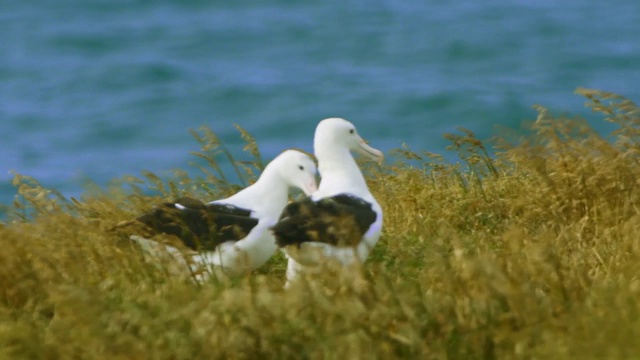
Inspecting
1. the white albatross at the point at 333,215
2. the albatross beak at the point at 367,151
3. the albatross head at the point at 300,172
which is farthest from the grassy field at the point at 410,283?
the albatross head at the point at 300,172

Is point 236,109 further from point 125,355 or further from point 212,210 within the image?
point 125,355

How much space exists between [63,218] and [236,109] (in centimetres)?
2080

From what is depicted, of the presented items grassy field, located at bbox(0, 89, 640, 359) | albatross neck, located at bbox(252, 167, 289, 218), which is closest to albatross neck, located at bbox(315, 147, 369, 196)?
albatross neck, located at bbox(252, 167, 289, 218)

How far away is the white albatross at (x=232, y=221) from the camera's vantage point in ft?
20.2

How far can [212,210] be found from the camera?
643 centimetres

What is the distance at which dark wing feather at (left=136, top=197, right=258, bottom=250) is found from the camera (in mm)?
6227

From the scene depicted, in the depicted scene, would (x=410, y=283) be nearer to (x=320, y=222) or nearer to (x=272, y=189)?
(x=320, y=222)

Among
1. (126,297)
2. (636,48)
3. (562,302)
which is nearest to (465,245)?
(562,302)

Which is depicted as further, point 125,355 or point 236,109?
point 236,109

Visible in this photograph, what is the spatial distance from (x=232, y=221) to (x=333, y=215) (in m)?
0.61

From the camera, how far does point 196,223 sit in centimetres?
631

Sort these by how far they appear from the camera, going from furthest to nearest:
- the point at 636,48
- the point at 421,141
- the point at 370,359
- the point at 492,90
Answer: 1. the point at 636,48
2. the point at 492,90
3. the point at 421,141
4. the point at 370,359

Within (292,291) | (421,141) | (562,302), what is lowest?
(421,141)

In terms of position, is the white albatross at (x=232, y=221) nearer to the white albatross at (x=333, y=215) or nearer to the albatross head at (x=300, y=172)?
the albatross head at (x=300, y=172)
